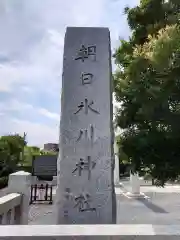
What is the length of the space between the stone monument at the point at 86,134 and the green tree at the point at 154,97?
17.7 inches

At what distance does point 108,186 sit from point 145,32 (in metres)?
2.53

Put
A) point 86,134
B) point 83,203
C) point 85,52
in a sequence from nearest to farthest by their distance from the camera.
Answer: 1. point 83,203
2. point 86,134
3. point 85,52

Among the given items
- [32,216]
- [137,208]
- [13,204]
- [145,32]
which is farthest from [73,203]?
[137,208]

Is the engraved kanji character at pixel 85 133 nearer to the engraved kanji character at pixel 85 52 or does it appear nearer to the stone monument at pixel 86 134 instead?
the stone monument at pixel 86 134

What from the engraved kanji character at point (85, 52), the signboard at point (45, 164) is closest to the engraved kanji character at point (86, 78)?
the engraved kanji character at point (85, 52)

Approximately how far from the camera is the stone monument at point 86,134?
10.9ft

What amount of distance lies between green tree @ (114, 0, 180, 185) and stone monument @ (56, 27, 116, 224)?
45 cm

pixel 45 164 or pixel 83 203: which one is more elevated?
pixel 45 164

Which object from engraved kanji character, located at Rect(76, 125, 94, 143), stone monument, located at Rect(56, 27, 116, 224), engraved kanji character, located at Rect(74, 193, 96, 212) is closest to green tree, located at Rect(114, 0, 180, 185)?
stone monument, located at Rect(56, 27, 116, 224)

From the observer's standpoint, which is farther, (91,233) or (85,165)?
(85,165)

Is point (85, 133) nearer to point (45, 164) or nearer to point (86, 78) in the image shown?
point (86, 78)

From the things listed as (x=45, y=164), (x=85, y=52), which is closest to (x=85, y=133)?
(x=85, y=52)

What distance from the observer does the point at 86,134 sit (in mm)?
3490

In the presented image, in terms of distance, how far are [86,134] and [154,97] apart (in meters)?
0.93
